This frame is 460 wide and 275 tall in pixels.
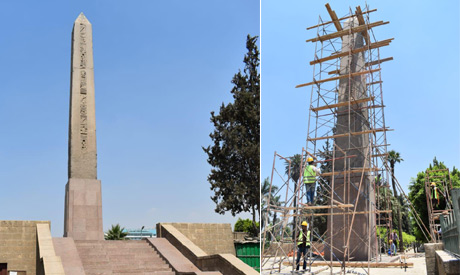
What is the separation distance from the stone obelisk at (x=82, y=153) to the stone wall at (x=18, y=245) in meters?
1.38

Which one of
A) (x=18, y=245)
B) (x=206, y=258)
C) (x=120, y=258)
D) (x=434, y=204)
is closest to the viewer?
(x=206, y=258)

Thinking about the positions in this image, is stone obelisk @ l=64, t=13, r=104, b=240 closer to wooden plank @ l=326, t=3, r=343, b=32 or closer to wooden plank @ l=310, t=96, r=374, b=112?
wooden plank @ l=310, t=96, r=374, b=112

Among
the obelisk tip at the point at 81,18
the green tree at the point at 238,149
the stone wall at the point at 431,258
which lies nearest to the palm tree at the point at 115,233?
the green tree at the point at 238,149

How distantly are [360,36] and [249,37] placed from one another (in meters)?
10.9

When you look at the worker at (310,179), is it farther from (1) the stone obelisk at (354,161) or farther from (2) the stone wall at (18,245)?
(2) the stone wall at (18,245)

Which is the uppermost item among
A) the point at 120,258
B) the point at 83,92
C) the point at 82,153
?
the point at 83,92

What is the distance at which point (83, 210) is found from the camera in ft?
47.5

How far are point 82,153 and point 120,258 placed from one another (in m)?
4.38

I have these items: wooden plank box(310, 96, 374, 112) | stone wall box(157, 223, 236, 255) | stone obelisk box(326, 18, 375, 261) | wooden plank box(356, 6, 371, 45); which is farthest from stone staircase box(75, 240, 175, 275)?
wooden plank box(356, 6, 371, 45)

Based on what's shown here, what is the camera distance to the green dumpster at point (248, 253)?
15922 millimetres

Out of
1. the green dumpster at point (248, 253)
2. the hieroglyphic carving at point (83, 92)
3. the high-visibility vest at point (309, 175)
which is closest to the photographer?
the high-visibility vest at point (309, 175)

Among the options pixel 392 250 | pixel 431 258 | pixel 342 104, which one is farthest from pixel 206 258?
pixel 392 250

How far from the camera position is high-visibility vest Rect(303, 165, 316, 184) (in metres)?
12.0

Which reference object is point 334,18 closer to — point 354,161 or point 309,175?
point 354,161
